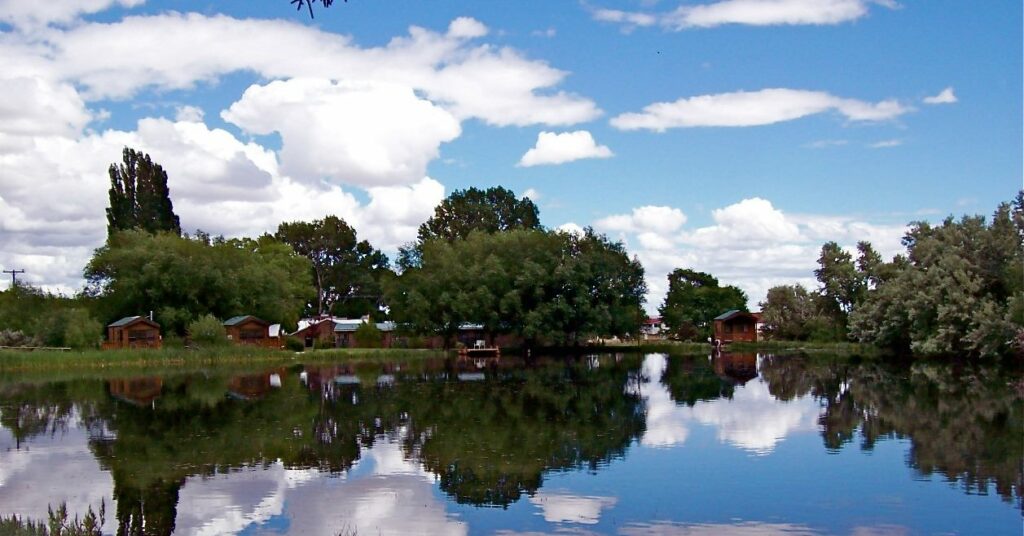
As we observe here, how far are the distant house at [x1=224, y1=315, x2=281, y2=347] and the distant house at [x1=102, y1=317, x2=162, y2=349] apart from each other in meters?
5.36

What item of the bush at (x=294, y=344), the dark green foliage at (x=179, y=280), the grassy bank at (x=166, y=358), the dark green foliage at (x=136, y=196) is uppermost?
the dark green foliage at (x=136, y=196)

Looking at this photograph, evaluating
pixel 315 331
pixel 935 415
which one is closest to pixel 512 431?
pixel 935 415

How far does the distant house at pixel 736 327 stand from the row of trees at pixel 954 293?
1752cm

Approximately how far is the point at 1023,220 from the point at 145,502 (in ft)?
159

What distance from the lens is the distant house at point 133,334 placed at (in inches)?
2640

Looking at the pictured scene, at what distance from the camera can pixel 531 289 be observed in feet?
245

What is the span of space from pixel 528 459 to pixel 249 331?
58181mm

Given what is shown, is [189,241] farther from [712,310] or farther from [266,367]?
[712,310]

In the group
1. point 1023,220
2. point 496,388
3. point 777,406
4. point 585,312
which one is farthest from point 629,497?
point 585,312

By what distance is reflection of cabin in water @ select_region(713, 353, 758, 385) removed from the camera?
145ft

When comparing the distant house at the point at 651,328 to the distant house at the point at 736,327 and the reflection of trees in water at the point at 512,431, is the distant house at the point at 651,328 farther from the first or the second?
the reflection of trees in water at the point at 512,431

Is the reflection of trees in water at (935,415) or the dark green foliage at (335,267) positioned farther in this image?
the dark green foliage at (335,267)

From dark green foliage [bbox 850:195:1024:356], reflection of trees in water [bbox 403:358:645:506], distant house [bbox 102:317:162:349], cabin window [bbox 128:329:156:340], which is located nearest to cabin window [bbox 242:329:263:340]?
distant house [bbox 102:317:162:349]

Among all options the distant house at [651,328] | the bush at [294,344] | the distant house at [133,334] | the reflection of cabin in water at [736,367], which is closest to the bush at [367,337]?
the bush at [294,344]
